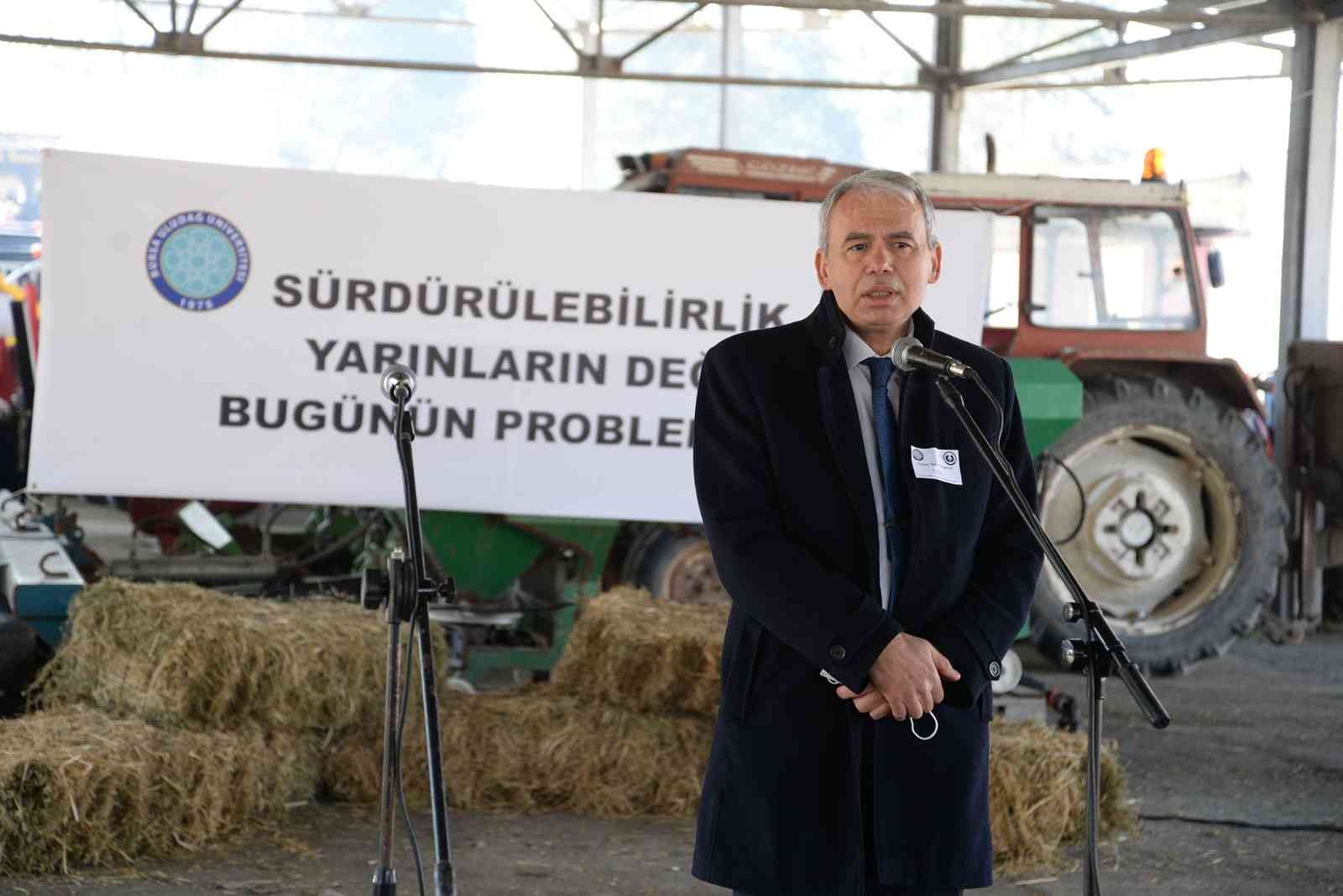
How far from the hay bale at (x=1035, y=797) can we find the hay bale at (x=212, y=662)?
199cm

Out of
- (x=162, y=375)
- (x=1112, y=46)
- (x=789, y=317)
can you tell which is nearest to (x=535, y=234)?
(x=789, y=317)

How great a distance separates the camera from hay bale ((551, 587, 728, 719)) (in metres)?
5.41

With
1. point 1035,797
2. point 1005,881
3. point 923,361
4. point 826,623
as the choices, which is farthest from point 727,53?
point 826,623

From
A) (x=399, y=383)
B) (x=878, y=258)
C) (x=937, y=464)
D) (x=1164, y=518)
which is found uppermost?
(x=878, y=258)

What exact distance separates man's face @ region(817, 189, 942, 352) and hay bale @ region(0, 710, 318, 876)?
111 inches

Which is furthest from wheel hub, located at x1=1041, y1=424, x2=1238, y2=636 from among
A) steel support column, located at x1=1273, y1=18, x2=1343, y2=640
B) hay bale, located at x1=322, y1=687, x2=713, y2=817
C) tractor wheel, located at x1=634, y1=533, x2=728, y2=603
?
hay bale, located at x1=322, y1=687, x2=713, y2=817

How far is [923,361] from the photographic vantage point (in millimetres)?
2371

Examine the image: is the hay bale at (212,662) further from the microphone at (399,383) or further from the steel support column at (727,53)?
the steel support column at (727,53)

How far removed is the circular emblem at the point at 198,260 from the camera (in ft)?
19.9

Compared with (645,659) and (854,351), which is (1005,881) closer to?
(645,659)

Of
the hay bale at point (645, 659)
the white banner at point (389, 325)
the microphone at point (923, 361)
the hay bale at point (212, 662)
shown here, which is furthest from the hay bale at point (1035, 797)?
the microphone at point (923, 361)

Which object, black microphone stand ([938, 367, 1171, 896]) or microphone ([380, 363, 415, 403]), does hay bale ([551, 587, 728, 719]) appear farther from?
black microphone stand ([938, 367, 1171, 896])

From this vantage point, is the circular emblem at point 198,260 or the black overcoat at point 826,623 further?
the circular emblem at point 198,260

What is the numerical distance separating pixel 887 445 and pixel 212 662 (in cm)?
314
